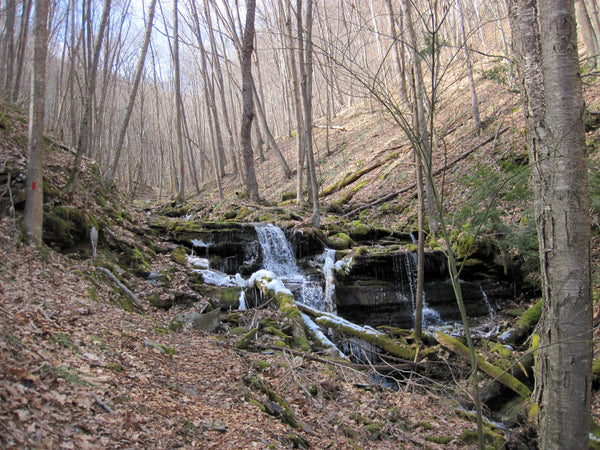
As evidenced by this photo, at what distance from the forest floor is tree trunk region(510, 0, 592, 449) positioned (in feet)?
2.57

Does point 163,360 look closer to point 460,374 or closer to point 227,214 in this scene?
A: point 460,374

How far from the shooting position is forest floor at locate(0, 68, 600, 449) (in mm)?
2533

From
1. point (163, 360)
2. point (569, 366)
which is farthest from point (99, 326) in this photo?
point (569, 366)

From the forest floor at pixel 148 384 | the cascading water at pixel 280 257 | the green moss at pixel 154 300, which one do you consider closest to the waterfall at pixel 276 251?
the cascading water at pixel 280 257

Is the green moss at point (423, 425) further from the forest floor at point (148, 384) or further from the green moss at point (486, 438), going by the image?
the green moss at point (486, 438)

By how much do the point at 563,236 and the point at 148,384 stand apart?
3.77 meters

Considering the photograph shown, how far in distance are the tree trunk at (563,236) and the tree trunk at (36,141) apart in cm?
679

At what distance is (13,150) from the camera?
22.9ft

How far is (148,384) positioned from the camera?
351 cm

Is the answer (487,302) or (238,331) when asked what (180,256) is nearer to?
(238,331)

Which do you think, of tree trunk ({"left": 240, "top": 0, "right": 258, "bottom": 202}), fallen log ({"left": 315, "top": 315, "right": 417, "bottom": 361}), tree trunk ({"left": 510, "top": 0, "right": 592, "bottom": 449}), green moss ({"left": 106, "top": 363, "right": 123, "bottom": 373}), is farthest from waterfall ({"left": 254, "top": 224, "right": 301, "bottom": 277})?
tree trunk ({"left": 510, "top": 0, "right": 592, "bottom": 449})

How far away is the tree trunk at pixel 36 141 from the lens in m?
5.92

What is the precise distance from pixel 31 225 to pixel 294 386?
484 centimetres

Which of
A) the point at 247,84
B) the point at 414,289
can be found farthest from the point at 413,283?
the point at 247,84
